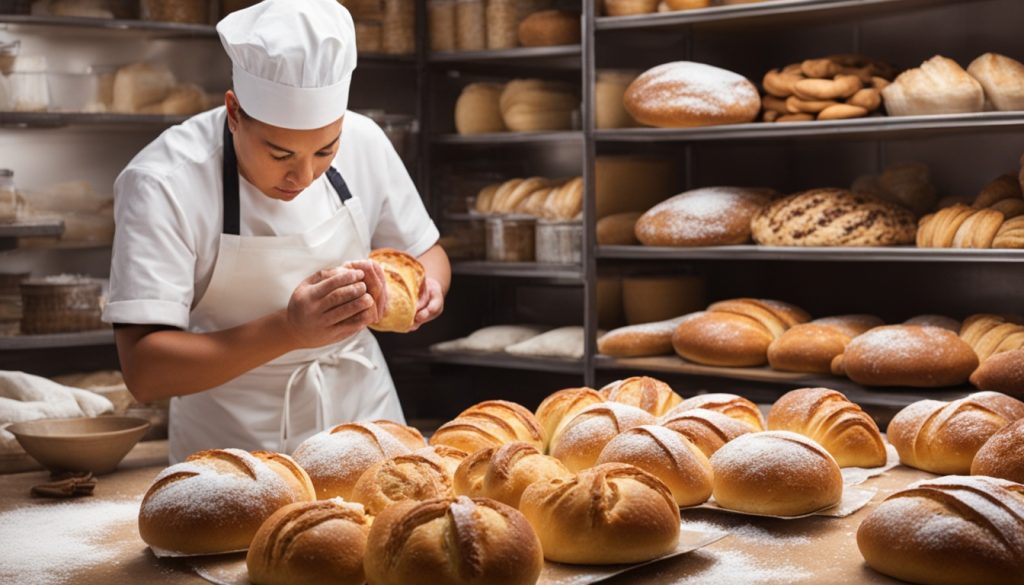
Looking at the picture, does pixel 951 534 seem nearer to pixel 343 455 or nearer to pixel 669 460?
pixel 669 460

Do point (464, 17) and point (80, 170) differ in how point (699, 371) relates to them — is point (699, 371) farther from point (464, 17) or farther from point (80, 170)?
point (80, 170)

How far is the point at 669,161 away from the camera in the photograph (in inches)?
160

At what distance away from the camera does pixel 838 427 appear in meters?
1.91

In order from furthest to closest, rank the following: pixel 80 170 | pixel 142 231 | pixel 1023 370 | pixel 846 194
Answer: pixel 80 170
pixel 846 194
pixel 1023 370
pixel 142 231

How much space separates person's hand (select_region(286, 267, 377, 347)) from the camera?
1956 mm

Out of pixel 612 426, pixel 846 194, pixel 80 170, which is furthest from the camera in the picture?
pixel 80 170

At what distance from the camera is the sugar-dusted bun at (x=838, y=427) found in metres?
1.91

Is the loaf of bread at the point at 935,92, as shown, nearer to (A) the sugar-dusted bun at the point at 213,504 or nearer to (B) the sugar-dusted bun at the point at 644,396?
(B) the sugar-dusted bun at the point at 644,396

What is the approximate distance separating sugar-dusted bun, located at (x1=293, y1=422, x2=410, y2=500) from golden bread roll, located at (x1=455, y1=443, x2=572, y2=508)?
160 millimetres

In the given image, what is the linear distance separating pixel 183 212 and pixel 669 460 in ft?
3.43

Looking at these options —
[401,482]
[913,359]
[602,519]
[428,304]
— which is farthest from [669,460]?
[913,359]

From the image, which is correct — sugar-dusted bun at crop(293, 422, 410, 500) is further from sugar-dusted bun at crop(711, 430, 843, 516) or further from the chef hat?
the chef hat

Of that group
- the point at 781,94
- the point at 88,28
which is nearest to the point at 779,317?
the point at 781,94

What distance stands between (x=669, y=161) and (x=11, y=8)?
83.3 inches
